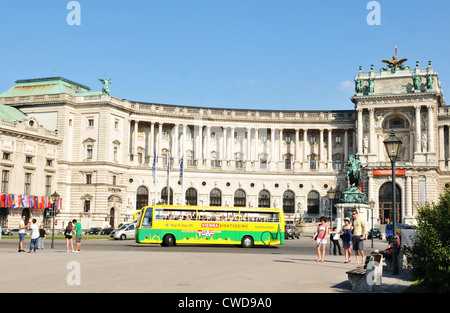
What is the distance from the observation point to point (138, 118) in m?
96.9

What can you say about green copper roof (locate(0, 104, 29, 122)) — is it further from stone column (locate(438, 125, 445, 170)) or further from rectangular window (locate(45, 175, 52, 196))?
stone column (locate(438, 125, 445, 170))

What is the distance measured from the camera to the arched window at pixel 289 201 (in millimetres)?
100875

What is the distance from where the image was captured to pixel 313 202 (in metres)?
101

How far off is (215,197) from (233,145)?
10.4m

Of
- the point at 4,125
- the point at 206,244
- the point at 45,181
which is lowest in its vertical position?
the point at 206,244

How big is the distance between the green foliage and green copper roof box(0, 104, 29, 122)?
71860 millimetres

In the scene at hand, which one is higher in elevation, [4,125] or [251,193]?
[4,125]

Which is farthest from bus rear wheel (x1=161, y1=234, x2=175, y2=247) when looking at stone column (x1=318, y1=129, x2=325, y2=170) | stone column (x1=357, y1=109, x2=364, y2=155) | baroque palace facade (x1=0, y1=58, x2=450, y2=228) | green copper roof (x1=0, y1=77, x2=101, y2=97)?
stone column (x1=318, y1=129, x2=325, y2=170)

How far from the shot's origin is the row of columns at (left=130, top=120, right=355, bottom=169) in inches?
3920

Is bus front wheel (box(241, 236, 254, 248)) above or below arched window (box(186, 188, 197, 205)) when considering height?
below

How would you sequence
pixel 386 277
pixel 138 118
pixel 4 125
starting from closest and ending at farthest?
pixel 386 277, pixel 4 125, pixel 138 118

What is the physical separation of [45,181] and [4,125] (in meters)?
11.4
